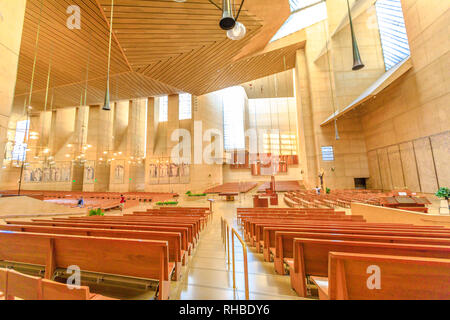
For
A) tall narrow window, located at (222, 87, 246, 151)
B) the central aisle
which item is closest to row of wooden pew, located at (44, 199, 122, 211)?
the central aisle

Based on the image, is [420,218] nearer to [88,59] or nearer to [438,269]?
[438,269]

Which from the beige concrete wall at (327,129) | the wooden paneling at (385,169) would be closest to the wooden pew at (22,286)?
the beige concrete wall at (327,129)

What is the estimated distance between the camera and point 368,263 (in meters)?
0.92

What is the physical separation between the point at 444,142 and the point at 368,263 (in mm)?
11756

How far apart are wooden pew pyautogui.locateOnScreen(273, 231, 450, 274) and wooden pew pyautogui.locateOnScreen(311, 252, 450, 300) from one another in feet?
2.15

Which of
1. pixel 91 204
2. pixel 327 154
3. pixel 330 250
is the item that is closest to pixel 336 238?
pixel 330 250

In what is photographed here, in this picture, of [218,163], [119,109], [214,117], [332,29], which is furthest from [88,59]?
[332,29]

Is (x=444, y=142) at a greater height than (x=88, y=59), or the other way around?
(x=88, y=59)

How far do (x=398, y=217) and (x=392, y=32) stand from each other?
13.8 metres

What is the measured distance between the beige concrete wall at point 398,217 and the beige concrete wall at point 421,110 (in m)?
6.83

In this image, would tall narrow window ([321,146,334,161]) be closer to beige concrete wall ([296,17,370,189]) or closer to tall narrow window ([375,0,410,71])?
beige concrete wall ([296,17,370,189])

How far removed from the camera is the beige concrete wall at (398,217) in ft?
11.5

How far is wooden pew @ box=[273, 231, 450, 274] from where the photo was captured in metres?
1.45

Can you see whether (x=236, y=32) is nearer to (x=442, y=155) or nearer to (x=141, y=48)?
(x=141, y=48)
